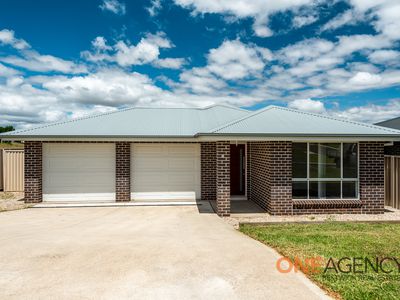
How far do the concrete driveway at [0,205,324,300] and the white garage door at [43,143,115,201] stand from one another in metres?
3.42

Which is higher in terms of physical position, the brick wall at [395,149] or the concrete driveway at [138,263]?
the brick wall at [395,149]

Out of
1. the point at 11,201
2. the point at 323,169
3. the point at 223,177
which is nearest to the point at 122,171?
the point at 223,177

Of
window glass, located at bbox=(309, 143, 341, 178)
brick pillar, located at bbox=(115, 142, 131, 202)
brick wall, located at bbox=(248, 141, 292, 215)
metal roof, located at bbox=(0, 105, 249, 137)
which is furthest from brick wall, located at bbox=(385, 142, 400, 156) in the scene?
brick pillar, located at bbox=(115, 142, 131, 202)

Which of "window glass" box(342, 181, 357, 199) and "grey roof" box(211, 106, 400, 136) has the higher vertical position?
"grey roof" box(211, 106, 400, 136)

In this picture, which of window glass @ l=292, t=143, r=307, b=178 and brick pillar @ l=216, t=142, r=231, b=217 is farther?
window glass @ l=292, t=143, r=307, b=178

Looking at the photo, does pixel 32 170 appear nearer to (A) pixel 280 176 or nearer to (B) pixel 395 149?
(A) pixel 280 176

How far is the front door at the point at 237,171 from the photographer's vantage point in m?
13.0

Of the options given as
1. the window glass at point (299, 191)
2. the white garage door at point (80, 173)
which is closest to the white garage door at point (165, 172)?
the white garage door at point (80, 173)

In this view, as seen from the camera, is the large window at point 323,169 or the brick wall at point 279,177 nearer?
the brick wall at point 279,177

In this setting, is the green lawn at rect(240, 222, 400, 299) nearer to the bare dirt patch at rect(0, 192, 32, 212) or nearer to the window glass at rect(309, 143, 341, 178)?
the window glass at rect(309, 143, 341, 178)

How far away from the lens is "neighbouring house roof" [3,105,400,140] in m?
9.13

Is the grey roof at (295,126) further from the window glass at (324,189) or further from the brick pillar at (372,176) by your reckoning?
the window glass at (324,189)

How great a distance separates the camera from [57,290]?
4.36 meters

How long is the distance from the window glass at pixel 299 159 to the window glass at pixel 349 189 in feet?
4.70
